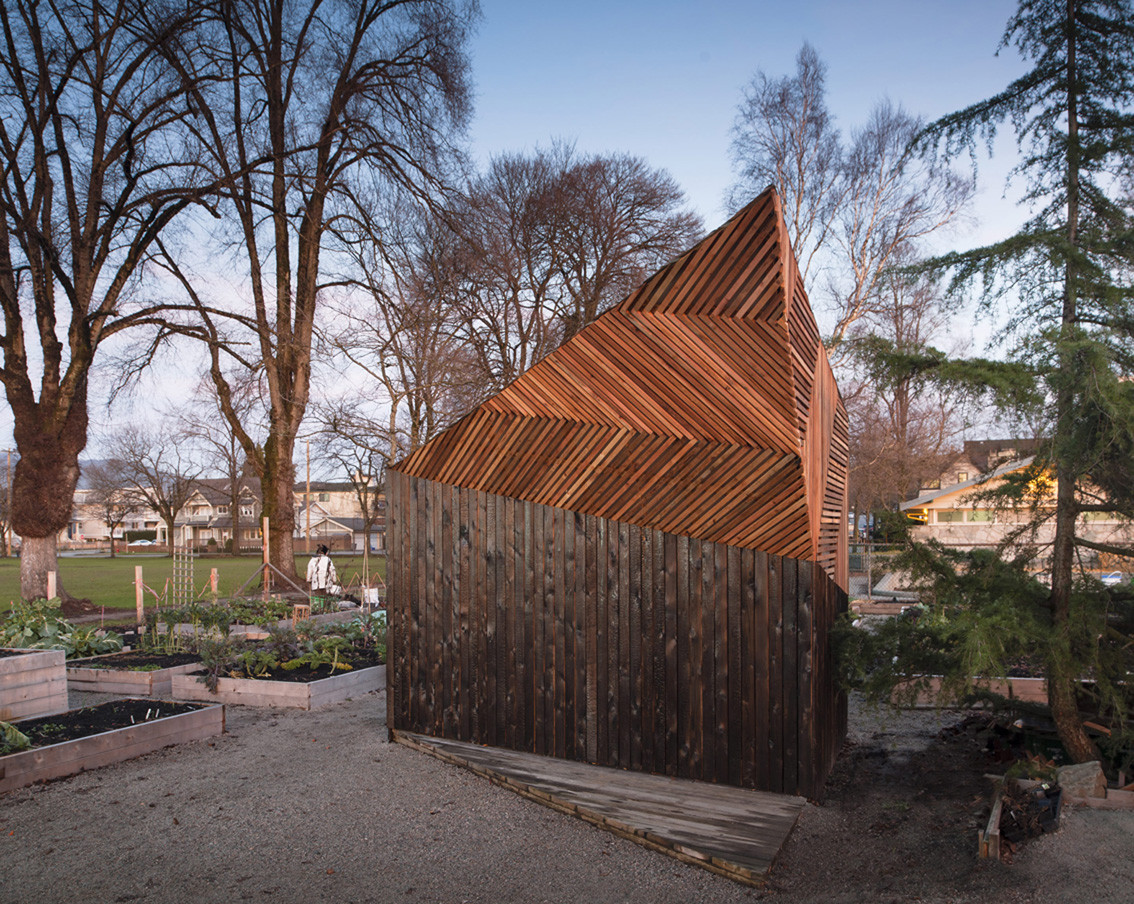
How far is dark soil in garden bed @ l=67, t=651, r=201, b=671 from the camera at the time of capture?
1039 centimetres

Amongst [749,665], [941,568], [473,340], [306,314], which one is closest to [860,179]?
[473,340]

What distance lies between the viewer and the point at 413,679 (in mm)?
7246

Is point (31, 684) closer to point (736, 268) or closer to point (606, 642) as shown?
point (606, 642)

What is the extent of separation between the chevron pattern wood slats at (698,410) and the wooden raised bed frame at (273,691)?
388 cm

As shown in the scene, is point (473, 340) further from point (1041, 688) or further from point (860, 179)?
point (1041, 688)

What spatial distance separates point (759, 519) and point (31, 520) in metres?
14.9

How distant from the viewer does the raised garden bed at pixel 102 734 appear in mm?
6207

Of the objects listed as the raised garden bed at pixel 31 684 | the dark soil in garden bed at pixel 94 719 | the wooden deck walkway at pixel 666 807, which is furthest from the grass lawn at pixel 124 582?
Result: the wooden deck walkway at pixel 666 807

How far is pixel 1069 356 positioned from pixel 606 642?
11.7 ft

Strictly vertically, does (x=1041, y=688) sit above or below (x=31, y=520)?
below

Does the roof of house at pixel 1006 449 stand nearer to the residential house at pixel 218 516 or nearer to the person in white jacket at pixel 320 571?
the person in white jacket at pixel 320 571

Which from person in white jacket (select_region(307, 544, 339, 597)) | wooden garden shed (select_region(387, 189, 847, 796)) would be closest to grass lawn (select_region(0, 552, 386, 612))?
person in white jacket (select_region(307, 544, 339, 597))

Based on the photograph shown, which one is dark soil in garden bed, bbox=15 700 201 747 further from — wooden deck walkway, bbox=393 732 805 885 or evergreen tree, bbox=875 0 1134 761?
evergreen tree, bbox=875 0 1134 761

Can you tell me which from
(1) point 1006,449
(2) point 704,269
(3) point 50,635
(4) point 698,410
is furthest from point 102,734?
(1) point 1006,449
